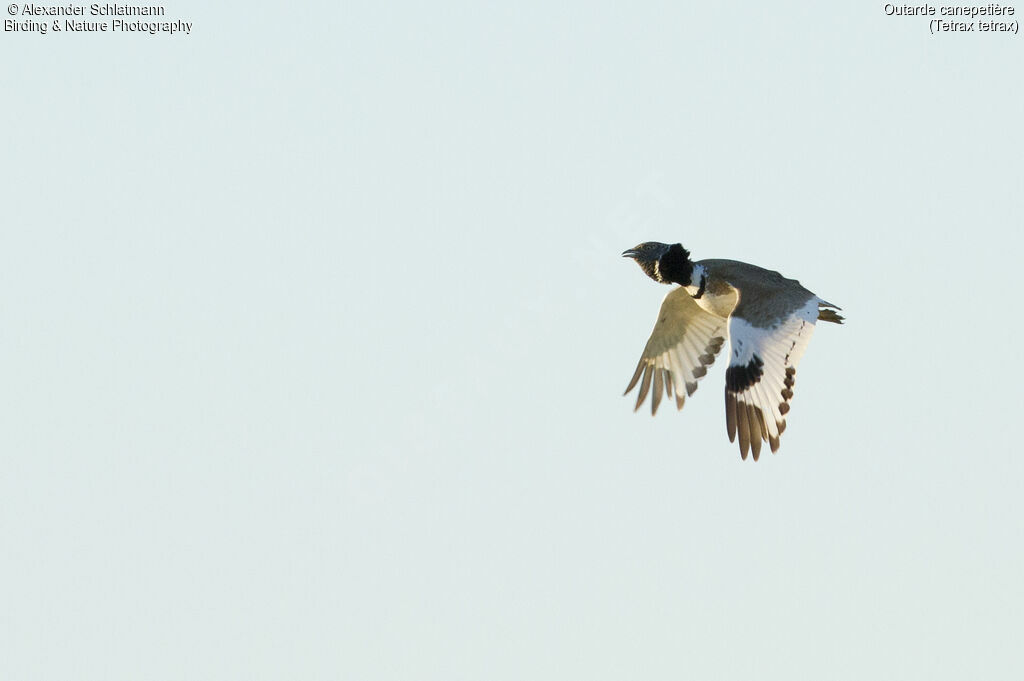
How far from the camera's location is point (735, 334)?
72.5 feet

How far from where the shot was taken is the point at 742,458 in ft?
69.7

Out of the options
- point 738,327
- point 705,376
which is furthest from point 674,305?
point 738,327

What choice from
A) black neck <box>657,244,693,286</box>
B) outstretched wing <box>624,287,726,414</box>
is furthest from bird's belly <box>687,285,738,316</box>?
outstretched wing <box>624,287,726,414</box>

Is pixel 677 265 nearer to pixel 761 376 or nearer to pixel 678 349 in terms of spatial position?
pixel 678 349

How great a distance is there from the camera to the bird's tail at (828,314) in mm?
23112

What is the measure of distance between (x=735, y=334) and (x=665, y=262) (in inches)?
104

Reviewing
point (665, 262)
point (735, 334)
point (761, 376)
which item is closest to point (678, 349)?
point (665, 262)

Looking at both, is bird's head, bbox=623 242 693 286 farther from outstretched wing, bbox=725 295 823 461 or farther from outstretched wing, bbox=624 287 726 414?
outstretched wing, bbox=725 295 823 461

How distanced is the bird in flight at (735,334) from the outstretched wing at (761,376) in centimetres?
1

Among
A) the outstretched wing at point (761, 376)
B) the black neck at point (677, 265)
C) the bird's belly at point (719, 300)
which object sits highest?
the black neck at point (677, 265)

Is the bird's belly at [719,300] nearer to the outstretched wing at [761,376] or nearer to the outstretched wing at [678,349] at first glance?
the outstretched wing at [678,349]

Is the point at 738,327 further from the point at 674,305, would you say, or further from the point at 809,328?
the point at 674,305

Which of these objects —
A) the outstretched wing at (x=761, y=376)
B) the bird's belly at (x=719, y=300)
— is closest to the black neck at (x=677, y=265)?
the bird's belly at (x=719, y=300)

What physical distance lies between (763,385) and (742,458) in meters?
0.96
